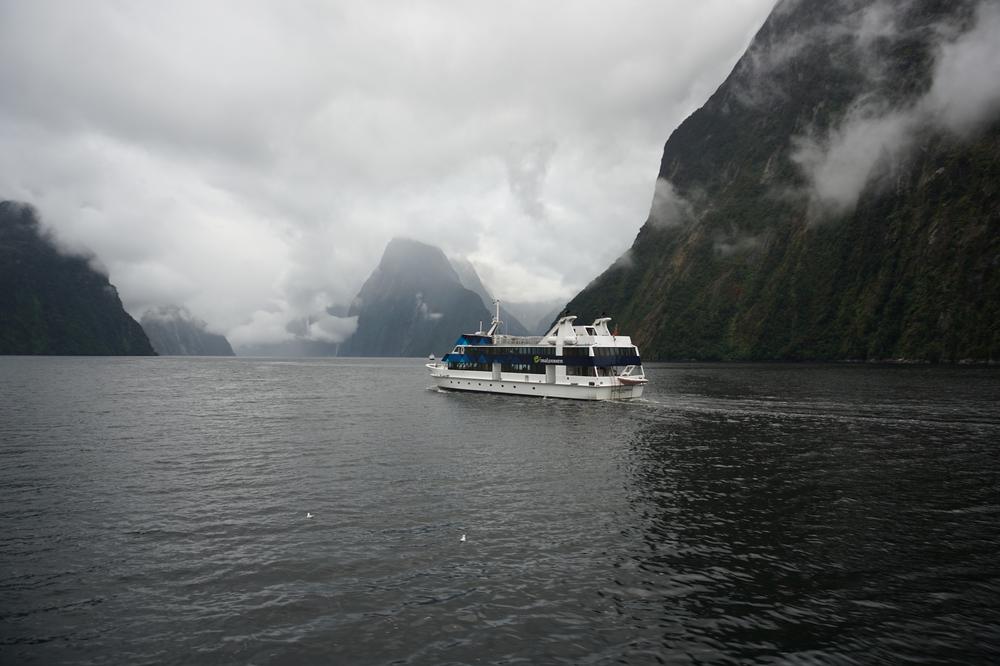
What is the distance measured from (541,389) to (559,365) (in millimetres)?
4778

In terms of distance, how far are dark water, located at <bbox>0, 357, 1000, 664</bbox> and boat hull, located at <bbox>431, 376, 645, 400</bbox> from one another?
1071 inches

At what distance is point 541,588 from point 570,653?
3286 millimetres

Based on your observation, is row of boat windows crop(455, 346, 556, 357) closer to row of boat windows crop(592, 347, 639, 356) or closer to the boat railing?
the boat railing

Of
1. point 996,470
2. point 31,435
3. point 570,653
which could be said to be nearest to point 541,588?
point 570,653

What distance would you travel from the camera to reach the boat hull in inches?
2699

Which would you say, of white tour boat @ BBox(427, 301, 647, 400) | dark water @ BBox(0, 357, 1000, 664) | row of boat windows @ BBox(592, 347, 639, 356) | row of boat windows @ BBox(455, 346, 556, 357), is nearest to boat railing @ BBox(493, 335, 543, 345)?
white tour boat @ BBox(427, 301, 647, 400)

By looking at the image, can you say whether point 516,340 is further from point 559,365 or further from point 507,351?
point 559,365

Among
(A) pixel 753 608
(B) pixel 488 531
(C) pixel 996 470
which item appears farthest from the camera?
(C) pixel 996 470

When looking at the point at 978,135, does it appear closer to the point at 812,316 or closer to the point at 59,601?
the point at 812,316

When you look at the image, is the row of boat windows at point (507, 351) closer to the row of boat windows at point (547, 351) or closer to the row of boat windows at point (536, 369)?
the row of boat windows at point (547, 351)

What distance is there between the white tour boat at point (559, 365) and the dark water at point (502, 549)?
28.1 m

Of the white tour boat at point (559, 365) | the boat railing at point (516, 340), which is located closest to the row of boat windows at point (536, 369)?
the white tour boat at point (559, 365)

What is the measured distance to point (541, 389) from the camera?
75500mm

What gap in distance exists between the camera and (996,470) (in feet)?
96.6
